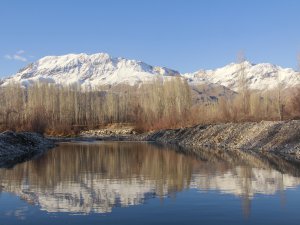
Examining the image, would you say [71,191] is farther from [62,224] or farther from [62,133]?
[62,133]

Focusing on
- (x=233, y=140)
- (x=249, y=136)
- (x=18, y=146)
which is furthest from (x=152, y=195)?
(x=233, y=140)

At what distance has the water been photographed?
1284 centimetres

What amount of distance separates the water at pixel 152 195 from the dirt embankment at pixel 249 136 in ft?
50.3

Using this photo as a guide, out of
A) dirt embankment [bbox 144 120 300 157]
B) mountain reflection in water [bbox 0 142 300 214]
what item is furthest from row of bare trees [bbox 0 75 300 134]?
mountain reflection in water [bbox 0 142 300 214]

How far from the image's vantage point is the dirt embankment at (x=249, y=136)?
41.0 m

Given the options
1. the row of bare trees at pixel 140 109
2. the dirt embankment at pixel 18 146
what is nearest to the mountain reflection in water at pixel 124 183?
the dirt embankment at pixel 18 146

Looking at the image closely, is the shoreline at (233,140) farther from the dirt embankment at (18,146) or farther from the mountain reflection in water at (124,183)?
the mountain reflection in water at (124,183)

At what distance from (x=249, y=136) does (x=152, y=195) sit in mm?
34328

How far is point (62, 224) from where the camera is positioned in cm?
1202

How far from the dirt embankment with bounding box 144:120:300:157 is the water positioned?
15338mm

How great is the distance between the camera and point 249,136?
49.4 metres

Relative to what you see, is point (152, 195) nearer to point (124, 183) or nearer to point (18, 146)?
point (124, 183)

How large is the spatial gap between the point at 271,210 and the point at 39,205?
23.6ft

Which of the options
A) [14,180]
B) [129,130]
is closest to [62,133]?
[129,130]
